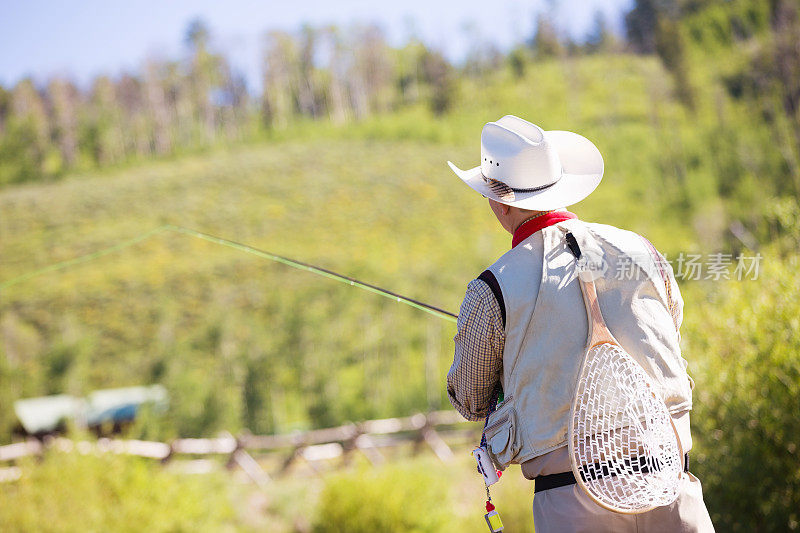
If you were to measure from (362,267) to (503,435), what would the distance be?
31209 mm

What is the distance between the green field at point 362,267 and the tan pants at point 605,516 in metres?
2.72

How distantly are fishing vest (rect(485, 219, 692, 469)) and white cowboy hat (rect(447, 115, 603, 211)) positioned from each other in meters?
0.16

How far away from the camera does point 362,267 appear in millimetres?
32906

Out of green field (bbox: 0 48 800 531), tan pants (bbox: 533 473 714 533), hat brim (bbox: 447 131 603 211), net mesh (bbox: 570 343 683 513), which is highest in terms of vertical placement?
hat brim (bbox: 447 131 603 211)

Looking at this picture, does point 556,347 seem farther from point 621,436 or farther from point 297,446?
point 297,446

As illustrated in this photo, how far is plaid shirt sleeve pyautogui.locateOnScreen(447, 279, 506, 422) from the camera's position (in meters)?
1.74

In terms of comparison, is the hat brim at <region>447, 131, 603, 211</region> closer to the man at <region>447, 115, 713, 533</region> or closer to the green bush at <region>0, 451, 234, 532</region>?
the man at <region>447, 115, 713, 533</region>

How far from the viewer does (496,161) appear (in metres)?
1.96

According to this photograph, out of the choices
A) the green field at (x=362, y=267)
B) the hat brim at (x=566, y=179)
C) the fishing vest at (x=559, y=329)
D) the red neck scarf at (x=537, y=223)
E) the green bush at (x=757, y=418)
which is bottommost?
the green field at (x=362, y=267)

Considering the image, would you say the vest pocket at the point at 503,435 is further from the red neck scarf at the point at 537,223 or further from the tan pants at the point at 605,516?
the red neck scarf at the point at 537,223

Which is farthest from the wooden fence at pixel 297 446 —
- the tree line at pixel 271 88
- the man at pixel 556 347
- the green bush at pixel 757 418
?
the tree line at pixel 271 88

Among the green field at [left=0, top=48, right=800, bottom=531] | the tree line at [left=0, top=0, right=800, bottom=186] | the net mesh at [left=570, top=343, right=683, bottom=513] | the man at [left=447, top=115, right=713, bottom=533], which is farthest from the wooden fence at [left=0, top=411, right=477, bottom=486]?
the tree line at [left=0, top=0, right=800, bottom=186]

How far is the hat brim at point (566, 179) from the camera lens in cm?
188

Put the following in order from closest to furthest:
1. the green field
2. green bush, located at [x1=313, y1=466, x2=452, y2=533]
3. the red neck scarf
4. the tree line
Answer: the red neck scarf
the green field
green bush, located at [x1=313, y1=466, x2=452, y2=533]
the tree line
